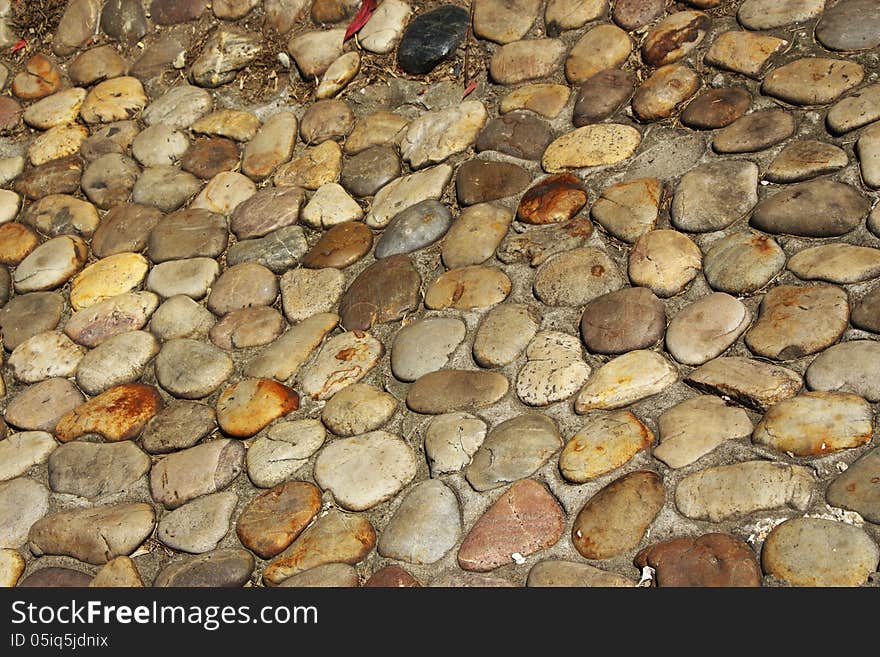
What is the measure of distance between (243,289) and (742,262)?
145 centimetres

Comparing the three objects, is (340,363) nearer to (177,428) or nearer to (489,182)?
(177,428)

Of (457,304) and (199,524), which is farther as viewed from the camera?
(457,304)

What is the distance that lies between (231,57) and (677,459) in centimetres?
244

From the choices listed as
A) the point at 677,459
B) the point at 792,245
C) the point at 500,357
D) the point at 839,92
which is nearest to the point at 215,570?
the point at 500,357

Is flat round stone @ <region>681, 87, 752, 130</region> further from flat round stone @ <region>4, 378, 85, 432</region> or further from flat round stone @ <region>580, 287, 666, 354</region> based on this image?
flat round stone @ <region>4, 378, 85, 432</region>

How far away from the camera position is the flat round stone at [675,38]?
3.11 meters

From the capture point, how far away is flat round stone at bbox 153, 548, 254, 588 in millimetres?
2295

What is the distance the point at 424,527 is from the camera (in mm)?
2260

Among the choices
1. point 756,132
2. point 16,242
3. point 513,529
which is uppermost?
point 16,242

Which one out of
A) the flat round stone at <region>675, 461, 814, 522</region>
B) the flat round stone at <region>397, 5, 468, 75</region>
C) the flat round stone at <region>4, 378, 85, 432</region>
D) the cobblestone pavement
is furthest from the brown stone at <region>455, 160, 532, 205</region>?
the flat round stone at <region>4, 378, 85, 432</region>

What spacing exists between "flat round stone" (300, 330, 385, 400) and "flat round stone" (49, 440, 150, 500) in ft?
1.59

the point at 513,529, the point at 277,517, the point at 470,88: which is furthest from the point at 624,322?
the point at 470,88

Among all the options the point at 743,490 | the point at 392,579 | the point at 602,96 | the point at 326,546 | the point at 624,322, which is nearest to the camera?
the point at 743,490

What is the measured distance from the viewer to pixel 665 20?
10.5 feet
